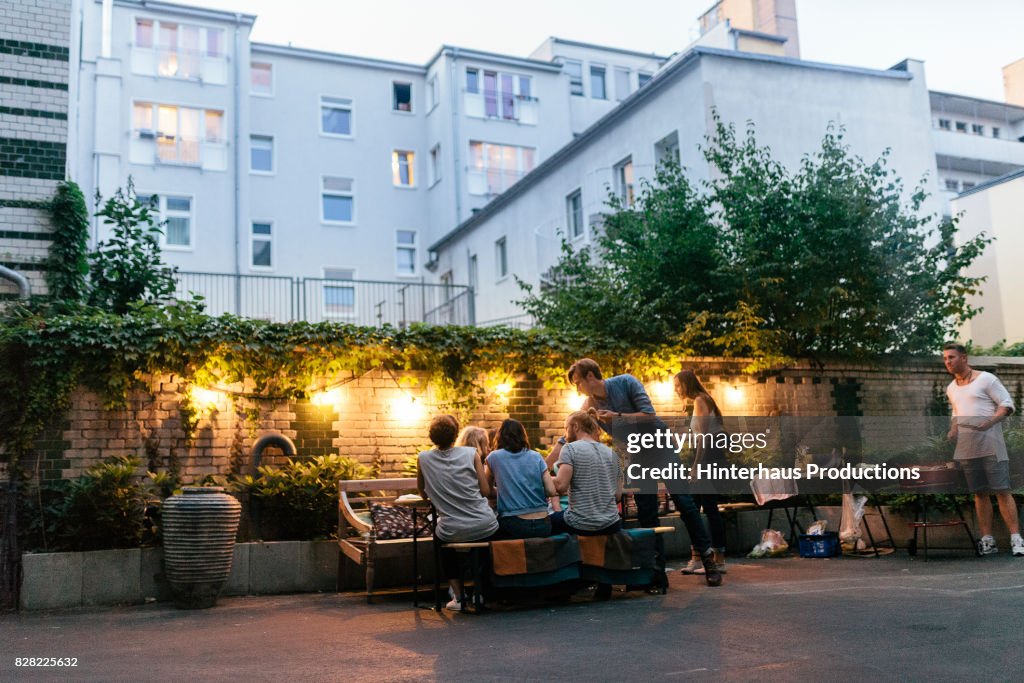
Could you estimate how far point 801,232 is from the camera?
14.2 m

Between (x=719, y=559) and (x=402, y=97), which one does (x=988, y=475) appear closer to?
(x=719, y=559)

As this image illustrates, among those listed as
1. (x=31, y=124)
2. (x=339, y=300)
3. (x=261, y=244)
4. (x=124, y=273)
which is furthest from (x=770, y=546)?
(x=261, y=244)

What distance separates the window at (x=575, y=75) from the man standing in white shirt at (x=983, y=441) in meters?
29.9

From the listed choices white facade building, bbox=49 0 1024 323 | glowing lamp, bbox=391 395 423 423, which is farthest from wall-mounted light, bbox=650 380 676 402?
white facade building, bbox=49 0 1024 323

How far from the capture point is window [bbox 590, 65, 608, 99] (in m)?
38.9

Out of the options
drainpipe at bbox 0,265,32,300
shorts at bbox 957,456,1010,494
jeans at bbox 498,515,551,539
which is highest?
drainpipe at bbox 0,265,32,300

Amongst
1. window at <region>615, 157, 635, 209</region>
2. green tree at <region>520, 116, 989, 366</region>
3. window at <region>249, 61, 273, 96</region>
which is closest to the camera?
green tree at <region>520, 116, 989, 366</region>

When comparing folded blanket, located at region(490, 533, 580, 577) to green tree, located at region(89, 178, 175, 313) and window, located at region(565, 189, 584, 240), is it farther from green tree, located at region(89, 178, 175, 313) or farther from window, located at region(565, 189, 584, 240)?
window, located at region(565, 189, 584, 240)

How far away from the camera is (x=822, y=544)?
10.6m

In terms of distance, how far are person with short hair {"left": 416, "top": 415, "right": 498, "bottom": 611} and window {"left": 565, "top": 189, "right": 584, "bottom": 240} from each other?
18.1m

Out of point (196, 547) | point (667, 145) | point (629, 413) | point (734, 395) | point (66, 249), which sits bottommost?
point (196, 547)

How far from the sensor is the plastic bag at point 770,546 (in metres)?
10.9

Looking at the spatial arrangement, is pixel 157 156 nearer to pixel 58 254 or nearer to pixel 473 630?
pixel 58 254

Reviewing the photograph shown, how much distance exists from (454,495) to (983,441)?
5.58m
